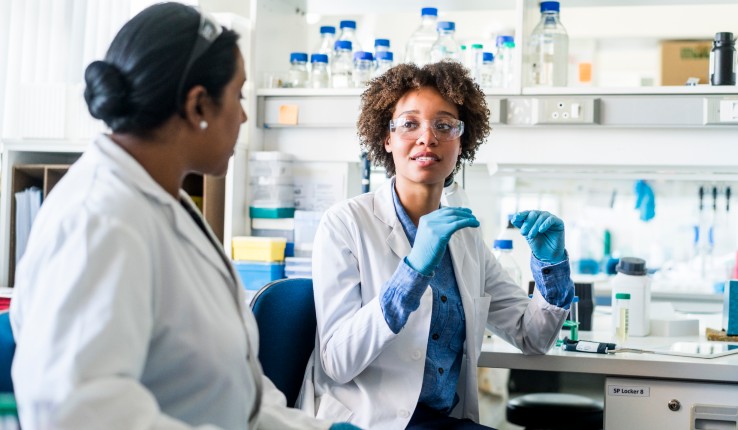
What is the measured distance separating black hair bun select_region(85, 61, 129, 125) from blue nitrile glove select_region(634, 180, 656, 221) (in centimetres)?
245

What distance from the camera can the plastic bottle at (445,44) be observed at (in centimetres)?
262

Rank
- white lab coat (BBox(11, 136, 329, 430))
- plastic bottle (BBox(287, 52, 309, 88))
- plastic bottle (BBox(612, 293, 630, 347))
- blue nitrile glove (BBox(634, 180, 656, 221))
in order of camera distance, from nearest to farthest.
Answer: white lab coat (BBox(11, 136, 329, 430))
plastic bottle (BBox(612, 293, 630, 347))
plastic bottle (BBox(287, 52, 309, 88))
blue nitrile glove (BBox(634, 180, 656, 221))

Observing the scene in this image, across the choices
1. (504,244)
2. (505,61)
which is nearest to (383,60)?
(505,61)

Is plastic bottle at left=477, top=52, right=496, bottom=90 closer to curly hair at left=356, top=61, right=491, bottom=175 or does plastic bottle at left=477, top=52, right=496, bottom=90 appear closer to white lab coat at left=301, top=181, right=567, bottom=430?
curly hair at left=356, top=61, right=491, bottom=175

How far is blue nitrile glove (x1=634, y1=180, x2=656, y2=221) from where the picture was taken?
10.0ft

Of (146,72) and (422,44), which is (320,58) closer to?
(422,44)

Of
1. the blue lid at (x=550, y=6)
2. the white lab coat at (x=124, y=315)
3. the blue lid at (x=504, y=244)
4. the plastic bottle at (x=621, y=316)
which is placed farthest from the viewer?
the blue lid at (x=550, y=6)

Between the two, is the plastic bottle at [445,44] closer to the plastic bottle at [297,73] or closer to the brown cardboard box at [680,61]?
the plastic bottle at [297,73]

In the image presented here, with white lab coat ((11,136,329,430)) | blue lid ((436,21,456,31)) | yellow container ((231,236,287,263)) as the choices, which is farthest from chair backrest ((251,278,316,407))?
blue lid ((436,21,456,31))

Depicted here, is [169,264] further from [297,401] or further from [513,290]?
[513,290]

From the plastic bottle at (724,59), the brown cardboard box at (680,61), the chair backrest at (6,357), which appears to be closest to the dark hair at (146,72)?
the chair backrest at (6,357)

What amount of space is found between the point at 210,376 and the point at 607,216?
363 centimetres

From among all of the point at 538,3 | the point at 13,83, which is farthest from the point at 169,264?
the point at 13,83

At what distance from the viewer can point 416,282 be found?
1582mm
